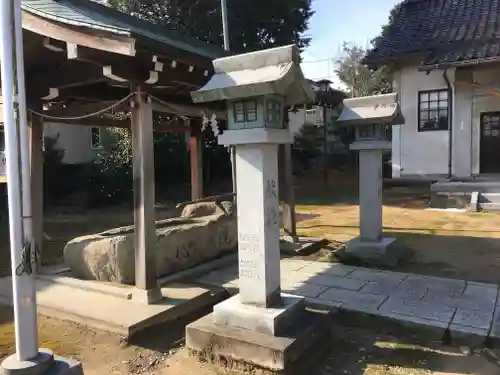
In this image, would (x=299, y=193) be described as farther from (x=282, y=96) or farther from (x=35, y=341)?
(x=35, y=341)

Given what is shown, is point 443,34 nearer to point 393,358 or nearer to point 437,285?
point 437,285

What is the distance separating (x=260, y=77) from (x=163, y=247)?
11.1ft

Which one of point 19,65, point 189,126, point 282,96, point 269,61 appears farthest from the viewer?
point 189,126

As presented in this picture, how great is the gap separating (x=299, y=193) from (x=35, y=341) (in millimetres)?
16547

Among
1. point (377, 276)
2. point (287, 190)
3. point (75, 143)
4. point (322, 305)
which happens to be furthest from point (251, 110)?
point (75, 143)

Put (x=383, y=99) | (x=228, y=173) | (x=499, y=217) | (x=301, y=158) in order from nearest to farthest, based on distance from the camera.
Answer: (x=383, y=99) → (x=499, y=217) → (x=228, y=173) → (x=301, y=158)

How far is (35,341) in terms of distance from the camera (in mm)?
3100

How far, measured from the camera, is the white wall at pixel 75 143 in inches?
779

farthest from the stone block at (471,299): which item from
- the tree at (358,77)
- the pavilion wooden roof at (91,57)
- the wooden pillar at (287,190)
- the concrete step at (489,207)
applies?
the tree at (358,77)

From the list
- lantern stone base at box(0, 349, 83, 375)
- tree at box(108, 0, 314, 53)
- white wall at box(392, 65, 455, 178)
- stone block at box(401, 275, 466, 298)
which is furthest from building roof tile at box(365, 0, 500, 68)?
lantern stone base at box(0, 349, 83, 375)

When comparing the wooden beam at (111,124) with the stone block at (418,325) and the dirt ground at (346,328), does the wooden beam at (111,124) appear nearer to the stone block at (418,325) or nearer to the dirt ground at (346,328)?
the dirt ground at (346,328)

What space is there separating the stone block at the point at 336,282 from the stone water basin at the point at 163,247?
1931 mm

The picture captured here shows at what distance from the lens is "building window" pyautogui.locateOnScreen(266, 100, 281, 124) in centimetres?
418

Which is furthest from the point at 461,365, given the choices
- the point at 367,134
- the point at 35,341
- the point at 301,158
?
the point at 301,158
